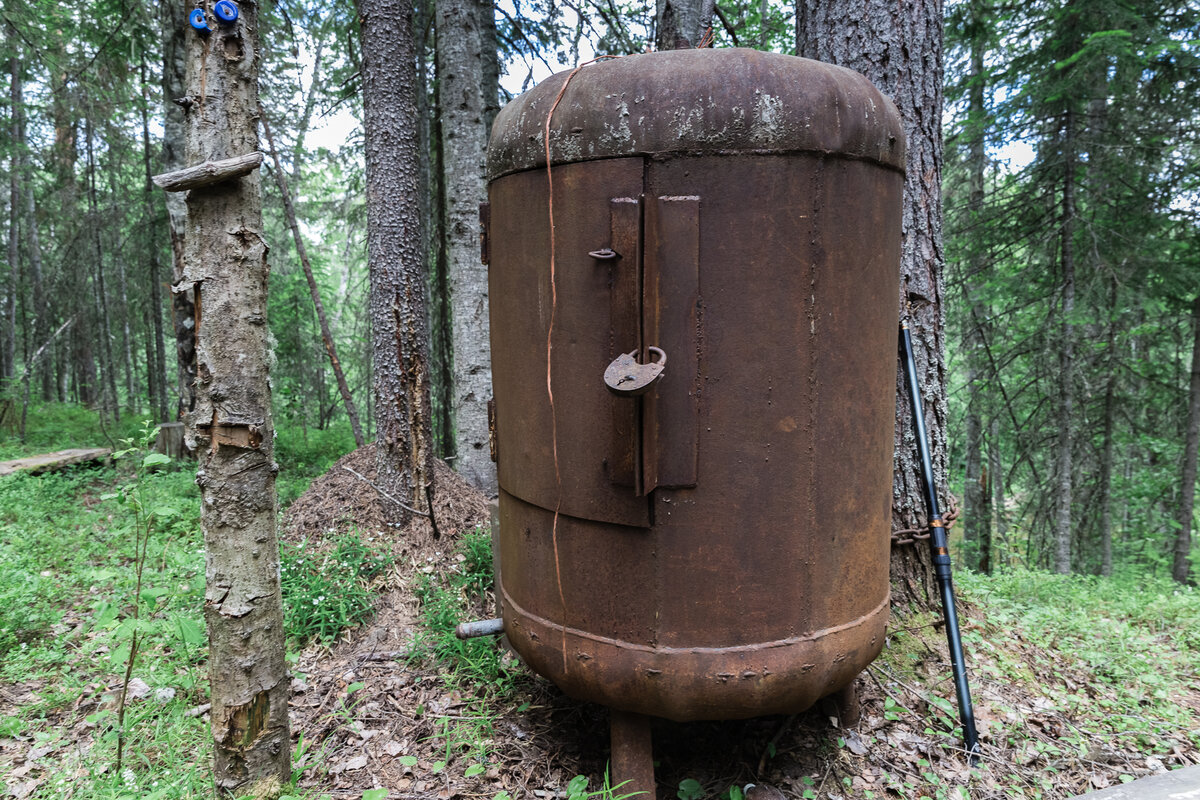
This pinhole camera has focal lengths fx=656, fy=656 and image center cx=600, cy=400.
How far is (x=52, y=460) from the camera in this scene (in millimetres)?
7543

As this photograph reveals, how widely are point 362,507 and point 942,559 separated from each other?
3727 millimetres

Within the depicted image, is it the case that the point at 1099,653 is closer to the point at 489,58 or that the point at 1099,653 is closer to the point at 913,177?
the point at 913,177

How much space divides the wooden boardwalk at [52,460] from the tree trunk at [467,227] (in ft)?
12.4

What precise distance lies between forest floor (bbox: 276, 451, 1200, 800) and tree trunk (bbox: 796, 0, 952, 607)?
0.53m

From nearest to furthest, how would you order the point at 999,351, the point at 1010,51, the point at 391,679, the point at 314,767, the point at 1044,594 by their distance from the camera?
1. the point at 314,767
2. the point at 391,679
3. the point at 1044,594
4. the point at 1010,51
5. the point at 999,351

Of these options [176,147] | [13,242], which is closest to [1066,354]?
[176,147]

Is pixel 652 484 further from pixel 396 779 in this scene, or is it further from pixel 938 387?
pixel 938 387

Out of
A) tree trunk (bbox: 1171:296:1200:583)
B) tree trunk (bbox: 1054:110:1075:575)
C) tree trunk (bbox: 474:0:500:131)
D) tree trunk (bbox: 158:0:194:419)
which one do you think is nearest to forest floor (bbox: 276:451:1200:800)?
tree trunk (bbox: 158:0:194:419)

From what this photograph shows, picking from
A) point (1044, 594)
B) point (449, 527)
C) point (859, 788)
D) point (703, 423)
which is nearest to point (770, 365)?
point (703, 423)

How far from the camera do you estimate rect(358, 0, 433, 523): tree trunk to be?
4586 millimetres

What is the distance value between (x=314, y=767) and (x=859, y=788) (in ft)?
7.03

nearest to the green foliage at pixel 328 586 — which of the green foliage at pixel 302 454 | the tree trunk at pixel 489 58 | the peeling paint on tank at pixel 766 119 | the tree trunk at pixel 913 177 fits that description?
the green foliage at pixel 302 454

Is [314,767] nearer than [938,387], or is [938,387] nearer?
[314,767]

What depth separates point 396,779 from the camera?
2.58 m
